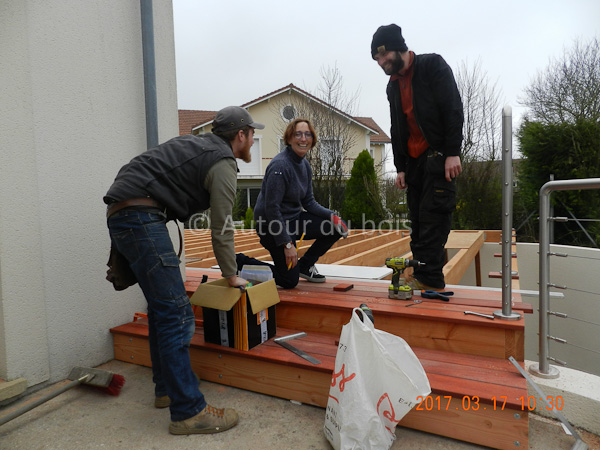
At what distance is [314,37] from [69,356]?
Result: 40.3 feet

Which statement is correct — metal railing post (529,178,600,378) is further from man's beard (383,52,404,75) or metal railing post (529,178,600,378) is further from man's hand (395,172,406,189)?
man's beard (383,52,404,75)

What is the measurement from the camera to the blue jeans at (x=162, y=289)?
1.45 m

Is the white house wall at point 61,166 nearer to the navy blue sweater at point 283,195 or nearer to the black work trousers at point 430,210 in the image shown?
the navy blue sweater at point 283,195

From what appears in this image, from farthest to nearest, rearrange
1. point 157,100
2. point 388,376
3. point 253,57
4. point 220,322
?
point 253,57
point 157,100
point 220,322
point 388,376

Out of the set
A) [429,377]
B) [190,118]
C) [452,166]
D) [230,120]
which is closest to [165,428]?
[429,377]

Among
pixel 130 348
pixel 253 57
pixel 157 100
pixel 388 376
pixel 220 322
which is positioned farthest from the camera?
pixel 253 57

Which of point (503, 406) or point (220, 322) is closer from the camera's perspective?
point (503, 406)

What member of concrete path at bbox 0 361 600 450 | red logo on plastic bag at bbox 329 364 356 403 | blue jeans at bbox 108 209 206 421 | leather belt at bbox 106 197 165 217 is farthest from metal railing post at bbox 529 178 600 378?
leather belt at bbox 106 197 165 217

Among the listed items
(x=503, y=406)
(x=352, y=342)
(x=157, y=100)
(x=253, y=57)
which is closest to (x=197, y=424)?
(x=352, y=342)

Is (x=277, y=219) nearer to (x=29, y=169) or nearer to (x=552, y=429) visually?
(x=29, y=169)

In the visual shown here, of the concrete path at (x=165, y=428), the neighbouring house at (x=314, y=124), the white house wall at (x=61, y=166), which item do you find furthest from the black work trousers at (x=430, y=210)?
the neighbouring house at (x=314, y=124)

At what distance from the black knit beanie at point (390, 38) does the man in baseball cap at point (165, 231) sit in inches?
44.3

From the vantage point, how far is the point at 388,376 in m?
1.27

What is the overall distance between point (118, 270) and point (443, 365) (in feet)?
4.87
